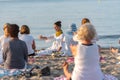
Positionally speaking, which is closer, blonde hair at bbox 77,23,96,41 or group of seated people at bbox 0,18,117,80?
blonde hair at bbox 77,23,96,41

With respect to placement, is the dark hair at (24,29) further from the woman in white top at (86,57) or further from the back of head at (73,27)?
the woman in white top at (86,57)

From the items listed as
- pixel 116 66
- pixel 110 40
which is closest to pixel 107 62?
pixel 116 66

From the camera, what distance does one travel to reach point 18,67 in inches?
369

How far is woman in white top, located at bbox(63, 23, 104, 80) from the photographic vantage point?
7.08 meters

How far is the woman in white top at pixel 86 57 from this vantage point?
7.08 metres

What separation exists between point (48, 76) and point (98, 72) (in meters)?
2.04

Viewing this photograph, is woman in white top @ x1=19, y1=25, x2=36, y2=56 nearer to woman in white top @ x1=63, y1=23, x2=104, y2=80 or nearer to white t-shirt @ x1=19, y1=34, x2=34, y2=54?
white t-shirt @ x1=19, y1=34, x2=34, y2=54

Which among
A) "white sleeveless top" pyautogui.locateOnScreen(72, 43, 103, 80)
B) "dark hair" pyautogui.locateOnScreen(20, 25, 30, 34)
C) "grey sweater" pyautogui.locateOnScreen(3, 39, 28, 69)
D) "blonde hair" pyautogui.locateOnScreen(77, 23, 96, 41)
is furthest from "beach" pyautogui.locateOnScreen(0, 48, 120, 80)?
"blonde hair" pyautogui.locateOnScreen(77, 23, 96, 41)

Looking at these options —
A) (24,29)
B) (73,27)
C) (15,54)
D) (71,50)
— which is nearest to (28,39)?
(24,29)

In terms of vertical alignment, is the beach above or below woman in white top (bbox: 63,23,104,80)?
below

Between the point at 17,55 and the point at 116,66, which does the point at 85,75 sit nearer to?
the point at 17,55

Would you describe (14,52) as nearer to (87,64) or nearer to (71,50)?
(71,50)

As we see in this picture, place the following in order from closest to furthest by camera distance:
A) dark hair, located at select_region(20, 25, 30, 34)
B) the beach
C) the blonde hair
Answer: the blonde hair → the beach → dark hair, located at select_region(20, 25, 30, 34)

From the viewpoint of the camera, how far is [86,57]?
23.9 ft
